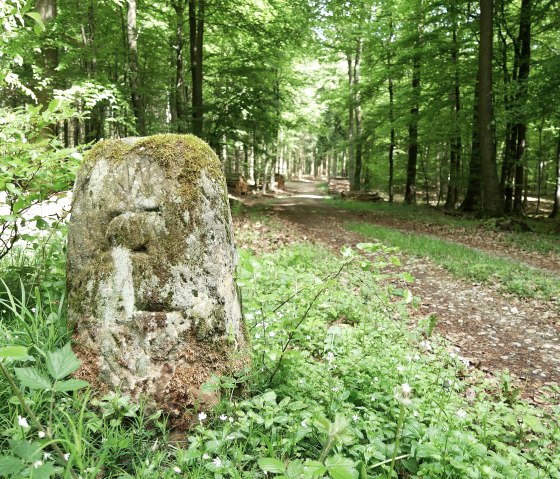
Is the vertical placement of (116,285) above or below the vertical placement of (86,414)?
above

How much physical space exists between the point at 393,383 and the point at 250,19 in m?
15.9

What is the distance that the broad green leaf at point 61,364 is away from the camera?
1.55m

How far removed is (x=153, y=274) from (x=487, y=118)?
49.9 feet

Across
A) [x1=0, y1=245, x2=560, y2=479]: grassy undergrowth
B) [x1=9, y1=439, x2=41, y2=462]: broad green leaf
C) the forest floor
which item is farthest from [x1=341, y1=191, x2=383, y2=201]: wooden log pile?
[x1=9, y1=439, x2=41, y2=462]: broad green leaf

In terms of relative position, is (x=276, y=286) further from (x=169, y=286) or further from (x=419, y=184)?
(x=419, y=184)

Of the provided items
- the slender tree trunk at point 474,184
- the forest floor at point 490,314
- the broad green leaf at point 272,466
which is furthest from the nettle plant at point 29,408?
the slender tree trunk at point 474,184

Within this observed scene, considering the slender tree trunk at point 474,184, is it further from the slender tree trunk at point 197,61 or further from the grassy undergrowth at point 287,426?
the grassy undergrowth at point 287,426

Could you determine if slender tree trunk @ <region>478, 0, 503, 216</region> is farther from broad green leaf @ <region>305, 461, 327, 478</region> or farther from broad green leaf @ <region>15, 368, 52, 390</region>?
broad green leaf @ <region>15, 368, 52, 390</region>

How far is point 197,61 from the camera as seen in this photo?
1506 cm

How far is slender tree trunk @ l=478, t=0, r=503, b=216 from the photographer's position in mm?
14058

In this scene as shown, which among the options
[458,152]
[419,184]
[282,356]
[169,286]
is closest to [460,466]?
[282,356]

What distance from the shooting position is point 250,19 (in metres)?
15.4

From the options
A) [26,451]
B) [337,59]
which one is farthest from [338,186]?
[26,451]

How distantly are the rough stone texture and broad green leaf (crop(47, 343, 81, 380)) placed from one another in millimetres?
957
